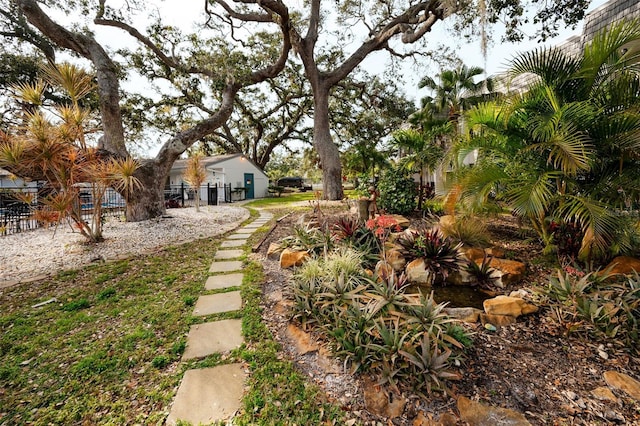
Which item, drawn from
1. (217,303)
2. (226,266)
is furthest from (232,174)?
(217,303)

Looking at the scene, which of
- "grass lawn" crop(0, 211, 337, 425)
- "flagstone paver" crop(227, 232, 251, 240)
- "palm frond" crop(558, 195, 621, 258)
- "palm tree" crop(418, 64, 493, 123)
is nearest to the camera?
"grass lawn" crop(0, 211, 337, 425)

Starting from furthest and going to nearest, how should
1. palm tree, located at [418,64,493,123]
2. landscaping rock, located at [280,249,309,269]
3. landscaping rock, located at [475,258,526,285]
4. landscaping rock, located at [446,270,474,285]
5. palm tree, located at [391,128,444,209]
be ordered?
palm tree, located at [418,64,493,123] < palm tree, located at [391,128,444,209] < landscaping rock, located at [280,249,309,269] < landscaping rock, located at [446,270,474,285] < landscaping rock, located at [475,258,526,285]

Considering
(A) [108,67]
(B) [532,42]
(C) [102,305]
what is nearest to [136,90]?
(A) [108,67]

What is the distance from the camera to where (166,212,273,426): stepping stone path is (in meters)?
1.67

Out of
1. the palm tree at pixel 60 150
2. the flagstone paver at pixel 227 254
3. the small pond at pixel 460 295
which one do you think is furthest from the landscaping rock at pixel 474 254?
the palm tree at pixel 60 150

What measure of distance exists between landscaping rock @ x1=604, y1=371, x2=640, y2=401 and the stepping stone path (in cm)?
266

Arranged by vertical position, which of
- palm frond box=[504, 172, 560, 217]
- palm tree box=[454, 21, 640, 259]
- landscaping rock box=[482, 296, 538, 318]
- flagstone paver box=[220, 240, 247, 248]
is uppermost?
palm tree box=[454, 21, 640, 259]

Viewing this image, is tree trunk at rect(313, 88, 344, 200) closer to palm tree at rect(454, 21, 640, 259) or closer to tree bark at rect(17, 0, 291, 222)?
tree bark at rect(17, 0, 291, 222)

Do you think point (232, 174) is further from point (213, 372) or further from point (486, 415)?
point (486, 415)

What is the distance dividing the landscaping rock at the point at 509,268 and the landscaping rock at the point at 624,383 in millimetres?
1383

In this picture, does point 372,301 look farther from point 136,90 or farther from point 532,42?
point 136,90

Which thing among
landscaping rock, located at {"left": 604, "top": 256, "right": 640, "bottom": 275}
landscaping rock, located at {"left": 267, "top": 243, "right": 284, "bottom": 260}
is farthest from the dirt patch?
landscaping rock, located at {"left": 267, "top": 243, "right": 284, "bottom": 260}

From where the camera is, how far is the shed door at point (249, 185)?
19536 mm

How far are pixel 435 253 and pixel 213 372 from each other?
2851mm
